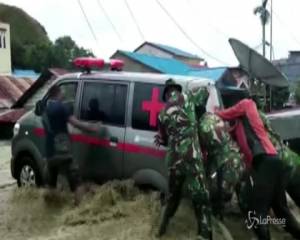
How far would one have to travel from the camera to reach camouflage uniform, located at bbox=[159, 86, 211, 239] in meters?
5.35

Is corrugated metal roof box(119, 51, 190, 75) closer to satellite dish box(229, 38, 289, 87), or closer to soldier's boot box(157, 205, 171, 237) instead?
satellite dish box(229, 38, 289, 87)

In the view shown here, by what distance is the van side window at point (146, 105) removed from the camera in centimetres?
631

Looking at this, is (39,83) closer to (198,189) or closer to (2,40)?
(198,189)

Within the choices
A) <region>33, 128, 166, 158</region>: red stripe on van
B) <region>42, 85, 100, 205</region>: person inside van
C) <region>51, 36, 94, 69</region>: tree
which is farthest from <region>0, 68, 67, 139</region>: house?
<region>51, 36, 94, 69</region>: tree

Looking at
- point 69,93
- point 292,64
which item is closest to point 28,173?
point 69,93

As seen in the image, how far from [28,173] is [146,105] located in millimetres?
2425

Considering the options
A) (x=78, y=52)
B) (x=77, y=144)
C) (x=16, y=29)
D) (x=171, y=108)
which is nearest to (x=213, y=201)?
(x=171, y=108)

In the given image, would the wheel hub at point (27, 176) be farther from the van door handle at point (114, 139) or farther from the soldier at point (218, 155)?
the soldier at point (218, 155)

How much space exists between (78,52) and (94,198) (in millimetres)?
47156

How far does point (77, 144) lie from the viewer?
7.17m

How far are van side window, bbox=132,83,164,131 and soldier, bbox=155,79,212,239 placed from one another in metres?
0.67

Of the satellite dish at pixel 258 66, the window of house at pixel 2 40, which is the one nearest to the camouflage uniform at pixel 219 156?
the satellite dish at pixel 258 66

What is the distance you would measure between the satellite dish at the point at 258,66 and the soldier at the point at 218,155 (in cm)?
186

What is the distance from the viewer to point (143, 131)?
20.9ft
